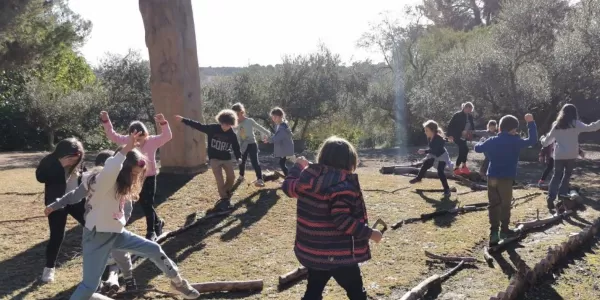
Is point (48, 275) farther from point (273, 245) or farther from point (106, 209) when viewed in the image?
point (273, 245)

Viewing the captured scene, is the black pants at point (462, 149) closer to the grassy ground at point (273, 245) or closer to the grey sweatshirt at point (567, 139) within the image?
the grassy ground at point (273, 245)

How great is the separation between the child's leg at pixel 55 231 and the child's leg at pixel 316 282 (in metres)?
3.09

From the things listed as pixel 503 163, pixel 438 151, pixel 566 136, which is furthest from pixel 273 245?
pixel 566 136

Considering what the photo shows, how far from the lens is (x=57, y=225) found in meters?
5.79

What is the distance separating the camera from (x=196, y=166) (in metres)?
11.3

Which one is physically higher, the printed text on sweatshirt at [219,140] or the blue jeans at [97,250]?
the printed text on sweatshirt at [219,140]

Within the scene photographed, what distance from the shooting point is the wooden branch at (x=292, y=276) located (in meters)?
5.62

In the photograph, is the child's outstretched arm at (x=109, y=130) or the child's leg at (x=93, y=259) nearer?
the child's leg at (x=93, y=259)

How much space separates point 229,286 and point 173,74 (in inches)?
255

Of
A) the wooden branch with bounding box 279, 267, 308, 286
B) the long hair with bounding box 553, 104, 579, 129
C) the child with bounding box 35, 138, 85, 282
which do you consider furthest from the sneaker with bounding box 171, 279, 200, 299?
the long hair with bounding box 553, 104, 579, 129

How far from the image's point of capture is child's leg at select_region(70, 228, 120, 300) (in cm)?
441

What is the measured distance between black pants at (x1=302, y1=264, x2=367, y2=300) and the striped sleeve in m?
0.33

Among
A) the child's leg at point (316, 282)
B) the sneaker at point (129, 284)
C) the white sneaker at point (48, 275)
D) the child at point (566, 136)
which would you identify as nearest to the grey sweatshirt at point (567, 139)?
the child at point (566, 136)

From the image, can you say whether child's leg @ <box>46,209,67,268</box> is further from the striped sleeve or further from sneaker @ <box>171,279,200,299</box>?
the striped sleeve
